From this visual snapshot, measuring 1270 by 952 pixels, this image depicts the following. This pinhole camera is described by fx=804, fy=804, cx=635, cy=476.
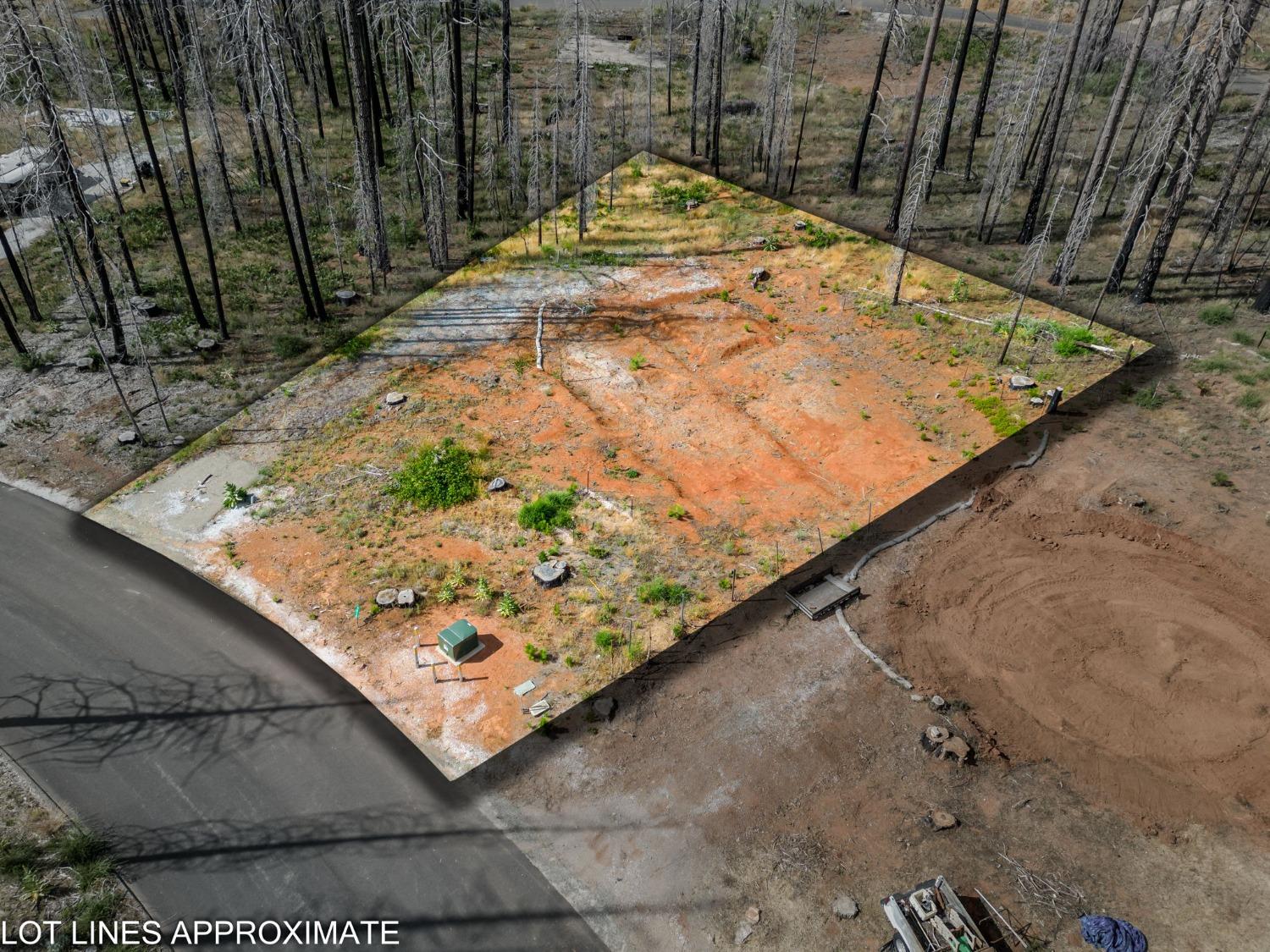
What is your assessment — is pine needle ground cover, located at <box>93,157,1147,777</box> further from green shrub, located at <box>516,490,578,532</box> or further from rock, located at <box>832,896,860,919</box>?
rock, located at <box>832,896,860,919</box>

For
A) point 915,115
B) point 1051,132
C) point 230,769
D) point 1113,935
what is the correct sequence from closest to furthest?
point 1113,935 < point 230,769 < point 915,115 < point 1051,132

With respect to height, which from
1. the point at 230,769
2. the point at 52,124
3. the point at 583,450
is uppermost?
the point at 52,124

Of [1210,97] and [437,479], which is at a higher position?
[1210,97]


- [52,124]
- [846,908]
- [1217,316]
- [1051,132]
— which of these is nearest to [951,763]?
[846,908]

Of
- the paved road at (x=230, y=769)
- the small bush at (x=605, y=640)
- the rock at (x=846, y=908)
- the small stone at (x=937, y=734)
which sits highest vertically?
the small stone at (x=937, y=734)

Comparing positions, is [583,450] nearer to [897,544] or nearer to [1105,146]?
[897,544]

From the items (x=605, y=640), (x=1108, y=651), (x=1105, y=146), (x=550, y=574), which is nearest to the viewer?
(x=605, y=640)

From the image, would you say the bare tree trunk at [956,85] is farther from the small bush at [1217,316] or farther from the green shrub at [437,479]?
the green shrub at [437,479]

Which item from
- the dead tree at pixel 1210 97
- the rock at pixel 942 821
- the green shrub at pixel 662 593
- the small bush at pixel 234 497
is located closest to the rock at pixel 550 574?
the green shrub at pixel 662 593
